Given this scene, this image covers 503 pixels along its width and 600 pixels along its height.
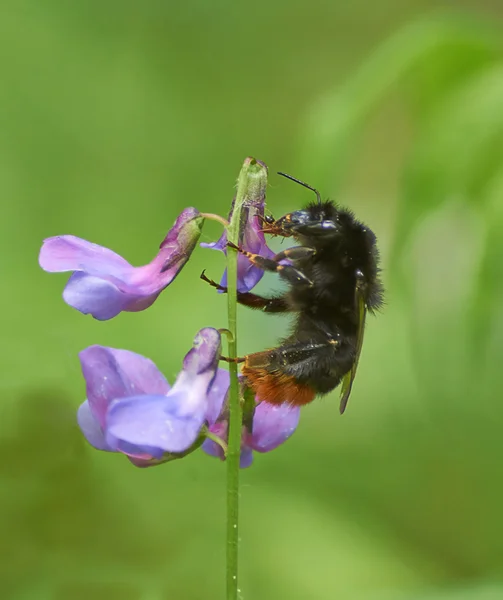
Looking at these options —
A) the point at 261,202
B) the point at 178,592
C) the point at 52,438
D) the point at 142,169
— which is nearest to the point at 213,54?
the point at 142,169

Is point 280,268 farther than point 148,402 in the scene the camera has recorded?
Yes

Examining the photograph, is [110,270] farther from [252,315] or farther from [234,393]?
[252,315]

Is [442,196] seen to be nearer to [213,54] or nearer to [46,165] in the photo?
[46,165]

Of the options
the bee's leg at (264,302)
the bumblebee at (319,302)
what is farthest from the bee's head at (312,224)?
the bee's leg at (264,302)

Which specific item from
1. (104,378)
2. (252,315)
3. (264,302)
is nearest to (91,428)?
(104,378)

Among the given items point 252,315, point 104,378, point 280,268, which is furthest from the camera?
point 252,315

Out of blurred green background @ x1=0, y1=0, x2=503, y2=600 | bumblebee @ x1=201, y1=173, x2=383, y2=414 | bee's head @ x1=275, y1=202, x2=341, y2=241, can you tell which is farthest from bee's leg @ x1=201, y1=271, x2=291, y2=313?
blurred green background @ x1=0, y1=0, x2=503, y2=600
